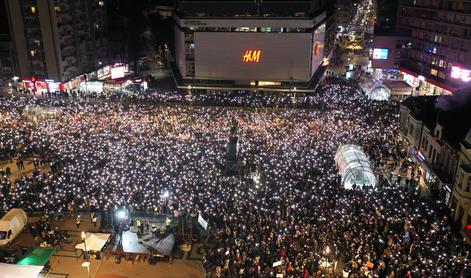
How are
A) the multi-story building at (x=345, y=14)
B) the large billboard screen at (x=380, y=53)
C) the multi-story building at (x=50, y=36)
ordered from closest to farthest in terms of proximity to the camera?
the multi-story building at (x=50, y=36) → the large billboard screen at (x=380, y=53) → the multi-story building at (x=345, y=14)

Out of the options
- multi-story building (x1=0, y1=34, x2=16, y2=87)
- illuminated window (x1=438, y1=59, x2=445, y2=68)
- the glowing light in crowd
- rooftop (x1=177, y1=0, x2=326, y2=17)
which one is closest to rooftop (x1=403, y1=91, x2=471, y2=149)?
the glowing light in crowd

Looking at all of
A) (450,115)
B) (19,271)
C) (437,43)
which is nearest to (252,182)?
(450,115)

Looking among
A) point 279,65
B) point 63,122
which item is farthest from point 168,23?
point 63,122

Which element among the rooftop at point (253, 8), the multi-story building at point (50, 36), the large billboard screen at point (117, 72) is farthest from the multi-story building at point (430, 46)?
the multi-story building at point (50, 36)

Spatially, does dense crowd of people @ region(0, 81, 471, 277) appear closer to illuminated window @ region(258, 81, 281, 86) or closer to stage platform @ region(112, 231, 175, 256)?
stage platform @ region(112, 231, 175, 256)

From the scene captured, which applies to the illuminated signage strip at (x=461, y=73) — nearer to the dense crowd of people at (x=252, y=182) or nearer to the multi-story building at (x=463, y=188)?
the dense crowd of people at (x=252, y=182)

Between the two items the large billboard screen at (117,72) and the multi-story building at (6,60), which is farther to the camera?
the large billboard screen at (117,72)

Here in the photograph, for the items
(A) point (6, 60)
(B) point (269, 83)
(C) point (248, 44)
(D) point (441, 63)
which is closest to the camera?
(D) point (441, 63)

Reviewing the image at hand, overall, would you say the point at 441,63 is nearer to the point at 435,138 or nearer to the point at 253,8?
the point at 253,8
